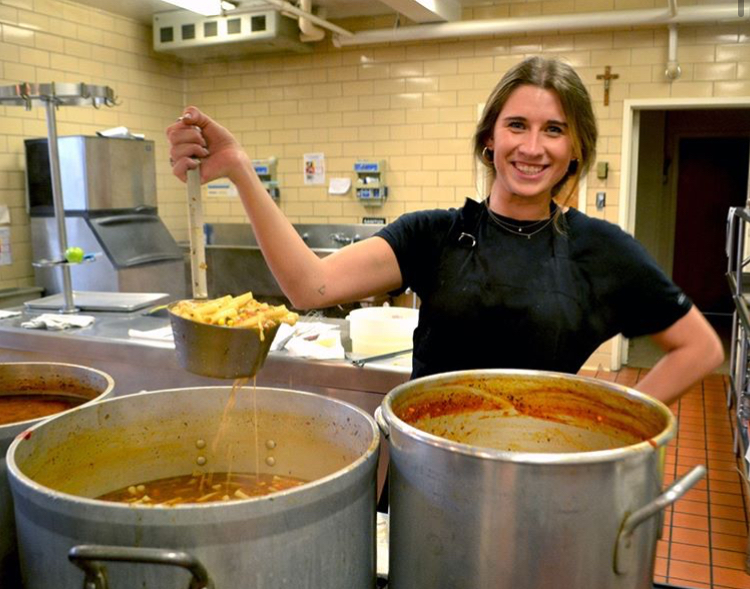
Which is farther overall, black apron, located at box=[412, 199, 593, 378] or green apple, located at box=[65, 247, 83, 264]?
green apple, located at box=[65, 247, 83, 264]

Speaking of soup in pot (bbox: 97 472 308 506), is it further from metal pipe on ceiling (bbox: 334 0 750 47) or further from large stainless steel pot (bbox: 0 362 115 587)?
metal pipe on ceiling (bbox: 334 0 750 47)

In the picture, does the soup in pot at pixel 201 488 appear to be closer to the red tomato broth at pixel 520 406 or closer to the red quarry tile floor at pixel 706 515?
the red tomato broth at pixel 520 406

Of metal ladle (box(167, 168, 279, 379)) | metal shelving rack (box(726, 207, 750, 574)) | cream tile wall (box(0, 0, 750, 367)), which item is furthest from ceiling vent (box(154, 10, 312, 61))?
metal ladle (box(167, 168, 279, 379))

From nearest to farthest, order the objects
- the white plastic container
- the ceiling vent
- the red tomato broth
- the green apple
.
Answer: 1. the red tomato broth
2. the white plastic container
3. the green apple
4. the ceiling vent

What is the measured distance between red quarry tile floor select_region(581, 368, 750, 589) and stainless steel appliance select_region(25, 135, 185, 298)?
3.86m

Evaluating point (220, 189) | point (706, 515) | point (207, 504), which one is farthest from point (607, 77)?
point (207, 504)

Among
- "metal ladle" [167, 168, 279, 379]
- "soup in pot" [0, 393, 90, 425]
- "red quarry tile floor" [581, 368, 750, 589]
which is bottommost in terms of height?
"red quarry tile floor" [581, 368, 750, 589]

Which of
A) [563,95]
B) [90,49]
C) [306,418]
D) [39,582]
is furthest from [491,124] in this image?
[90,49]

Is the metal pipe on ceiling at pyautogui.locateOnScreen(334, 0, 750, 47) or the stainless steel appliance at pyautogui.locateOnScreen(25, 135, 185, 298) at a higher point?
the metal pipe on ceiling at pyautogui.locateOnScreen(334, 0, 750, 47)

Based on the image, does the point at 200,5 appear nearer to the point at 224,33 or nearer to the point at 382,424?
the point at 224,33

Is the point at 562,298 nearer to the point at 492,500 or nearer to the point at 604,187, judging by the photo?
the point at 492,500

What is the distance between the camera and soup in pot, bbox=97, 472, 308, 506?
1.09 metres

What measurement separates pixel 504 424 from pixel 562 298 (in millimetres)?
377

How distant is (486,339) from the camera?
142cm
